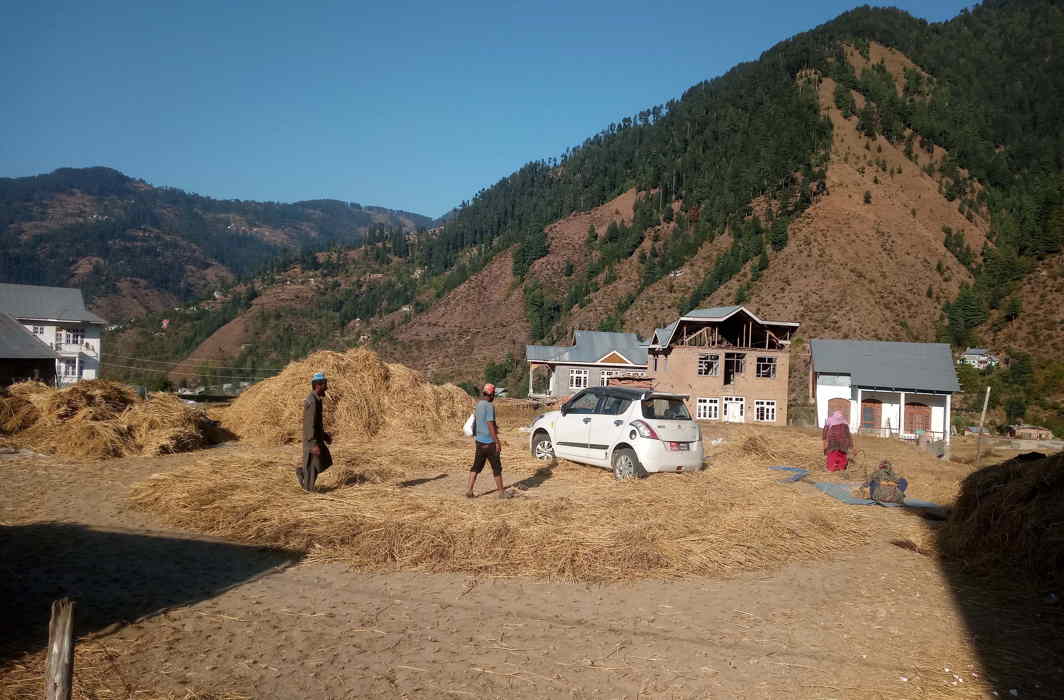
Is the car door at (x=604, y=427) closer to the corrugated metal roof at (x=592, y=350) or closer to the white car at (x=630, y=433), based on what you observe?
the white car at (x=630, y=433)

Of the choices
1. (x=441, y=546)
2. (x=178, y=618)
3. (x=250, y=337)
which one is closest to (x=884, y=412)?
(x=441, y=546)

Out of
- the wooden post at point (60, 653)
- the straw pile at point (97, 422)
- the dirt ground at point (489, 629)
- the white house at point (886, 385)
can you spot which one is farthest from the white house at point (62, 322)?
the wooden post at point (60, 653)

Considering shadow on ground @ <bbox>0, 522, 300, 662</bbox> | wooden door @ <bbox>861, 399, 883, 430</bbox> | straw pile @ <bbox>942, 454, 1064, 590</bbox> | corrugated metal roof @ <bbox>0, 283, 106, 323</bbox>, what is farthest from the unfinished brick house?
corrugated metal roof @ <bbox>0, 283, 106, 323</bbox>

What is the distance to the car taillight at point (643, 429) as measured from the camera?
12.7 meters

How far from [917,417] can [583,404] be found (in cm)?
3603

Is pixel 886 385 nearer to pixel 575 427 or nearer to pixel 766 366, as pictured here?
pixel 766 366

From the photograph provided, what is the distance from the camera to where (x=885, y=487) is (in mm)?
12516

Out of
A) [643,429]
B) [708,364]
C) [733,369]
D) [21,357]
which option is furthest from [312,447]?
[733,369]

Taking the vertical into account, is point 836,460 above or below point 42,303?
below

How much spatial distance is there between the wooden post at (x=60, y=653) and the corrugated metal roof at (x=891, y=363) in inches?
1775

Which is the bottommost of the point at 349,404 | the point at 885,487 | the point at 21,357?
the point at 885,487

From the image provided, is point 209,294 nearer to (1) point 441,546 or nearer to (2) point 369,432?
(2) point 369,432

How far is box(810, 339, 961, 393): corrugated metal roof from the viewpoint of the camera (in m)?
41.7

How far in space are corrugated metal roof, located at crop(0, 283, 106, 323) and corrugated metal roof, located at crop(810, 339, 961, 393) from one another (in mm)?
53060
